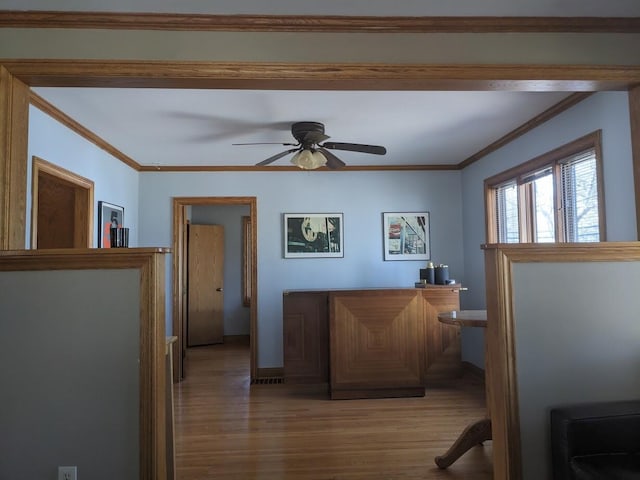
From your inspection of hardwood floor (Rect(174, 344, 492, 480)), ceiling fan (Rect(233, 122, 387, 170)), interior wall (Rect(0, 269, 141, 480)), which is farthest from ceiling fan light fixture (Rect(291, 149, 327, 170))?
hardwood floor (Rect(174, 344, 492, 480))

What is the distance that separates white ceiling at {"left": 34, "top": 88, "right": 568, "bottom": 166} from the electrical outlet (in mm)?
2182

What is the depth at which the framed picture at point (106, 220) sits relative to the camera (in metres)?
3.69

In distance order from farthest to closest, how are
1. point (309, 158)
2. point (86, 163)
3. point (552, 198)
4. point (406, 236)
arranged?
point (406, 236) < point (86, 163) < point (552, 198) < point (309, 158)

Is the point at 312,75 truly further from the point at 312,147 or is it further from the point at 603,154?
the point at 603,154

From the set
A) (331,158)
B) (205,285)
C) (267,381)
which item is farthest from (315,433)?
(205,285)

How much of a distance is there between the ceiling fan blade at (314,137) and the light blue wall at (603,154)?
5.95ft

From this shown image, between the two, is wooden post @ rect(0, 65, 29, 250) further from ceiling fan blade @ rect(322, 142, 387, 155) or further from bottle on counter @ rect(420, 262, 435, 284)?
bottle on counter @ rect(420, 262, 435, 284)

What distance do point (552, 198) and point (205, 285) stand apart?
5.10 m

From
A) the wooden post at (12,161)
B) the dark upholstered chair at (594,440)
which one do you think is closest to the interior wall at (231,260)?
the wooden post at (12,161)

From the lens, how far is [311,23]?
1973 mm

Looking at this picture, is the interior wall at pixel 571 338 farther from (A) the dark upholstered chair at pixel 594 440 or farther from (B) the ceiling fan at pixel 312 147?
(B) the ceiling fan at pixel 312 147

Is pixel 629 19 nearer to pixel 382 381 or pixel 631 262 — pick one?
pixel 631 262

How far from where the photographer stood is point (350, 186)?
4.89m

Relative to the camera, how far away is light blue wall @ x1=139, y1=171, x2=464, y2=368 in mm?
4711
